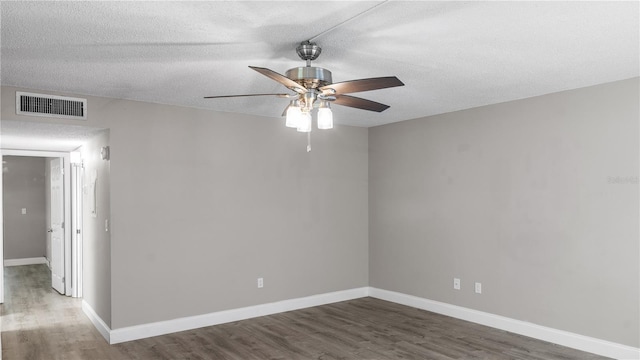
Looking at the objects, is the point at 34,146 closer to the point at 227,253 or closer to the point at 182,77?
the point at 227,253

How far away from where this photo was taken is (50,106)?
387 centimetres

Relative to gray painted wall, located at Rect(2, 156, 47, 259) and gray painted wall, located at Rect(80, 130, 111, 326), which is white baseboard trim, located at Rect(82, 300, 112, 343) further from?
gray painted wall, located at Rect(2, 156, 47, 259)

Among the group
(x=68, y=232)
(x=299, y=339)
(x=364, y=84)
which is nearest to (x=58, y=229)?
(x=68, y=232)

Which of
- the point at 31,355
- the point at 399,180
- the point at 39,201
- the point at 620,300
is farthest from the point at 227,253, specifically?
the point at 39,201

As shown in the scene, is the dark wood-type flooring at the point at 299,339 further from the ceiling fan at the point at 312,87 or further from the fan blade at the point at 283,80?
the fan blade at the point at 283,80

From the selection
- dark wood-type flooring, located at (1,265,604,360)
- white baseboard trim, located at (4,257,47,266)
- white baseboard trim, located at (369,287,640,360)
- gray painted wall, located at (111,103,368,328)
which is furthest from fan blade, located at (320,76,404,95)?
white baseboard trim, located at (4,257,47,266)

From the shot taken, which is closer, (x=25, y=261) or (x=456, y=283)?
(x=456, y=283)

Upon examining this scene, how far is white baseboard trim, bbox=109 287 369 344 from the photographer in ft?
13.9

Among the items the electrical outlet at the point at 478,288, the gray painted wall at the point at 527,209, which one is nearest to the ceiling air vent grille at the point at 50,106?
the gray painted wall at the point at 527,209

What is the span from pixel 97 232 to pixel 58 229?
222 centimetres

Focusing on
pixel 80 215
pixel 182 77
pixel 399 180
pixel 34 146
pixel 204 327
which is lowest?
pixel 204 327

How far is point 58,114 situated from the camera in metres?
3.93

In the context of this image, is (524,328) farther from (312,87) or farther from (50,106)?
(50,106)

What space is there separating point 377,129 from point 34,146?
4.50 metres
